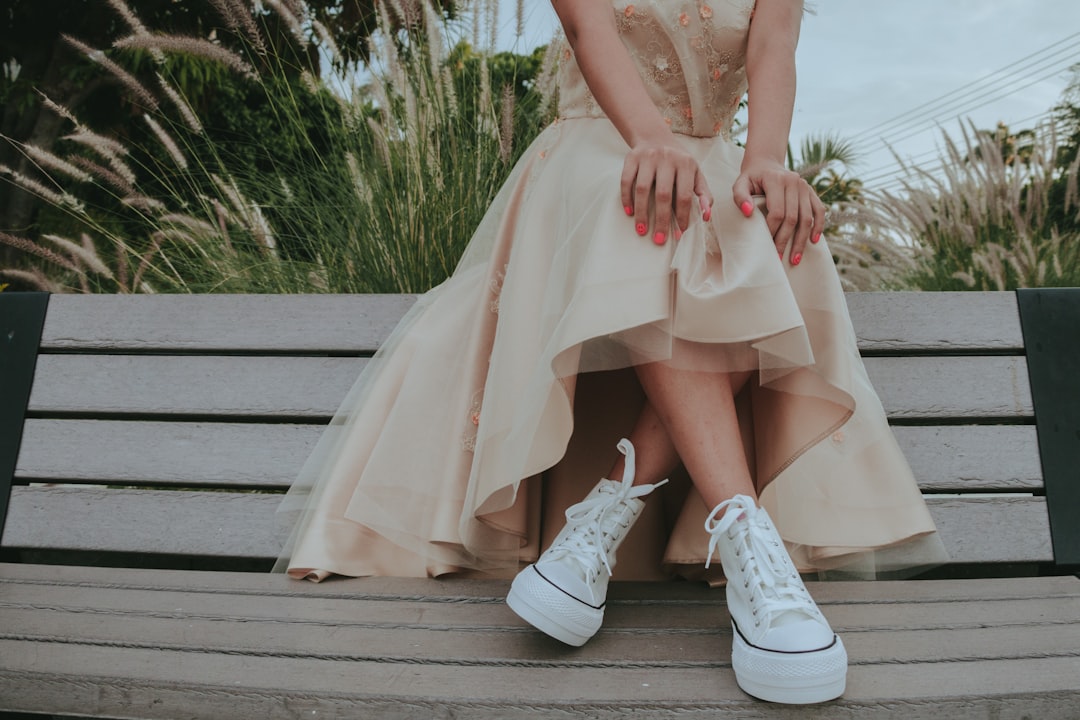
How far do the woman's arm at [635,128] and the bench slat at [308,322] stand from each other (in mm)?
532

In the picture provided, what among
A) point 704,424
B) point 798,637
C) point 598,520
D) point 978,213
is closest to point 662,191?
point 704,424

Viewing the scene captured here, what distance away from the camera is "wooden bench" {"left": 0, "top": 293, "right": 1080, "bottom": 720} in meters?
0.75

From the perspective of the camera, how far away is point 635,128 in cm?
107

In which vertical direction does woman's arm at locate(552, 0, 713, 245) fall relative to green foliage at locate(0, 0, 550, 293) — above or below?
above

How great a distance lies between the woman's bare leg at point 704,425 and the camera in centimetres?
91

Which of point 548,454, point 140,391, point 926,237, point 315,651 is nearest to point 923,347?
point 548,454

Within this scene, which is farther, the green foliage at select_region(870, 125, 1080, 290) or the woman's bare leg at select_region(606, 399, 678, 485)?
the green foliage at select_region(870, 125, 1080, 290)

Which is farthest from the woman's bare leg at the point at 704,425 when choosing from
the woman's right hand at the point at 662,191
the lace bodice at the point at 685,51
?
the lace bodice at the point at 685,51

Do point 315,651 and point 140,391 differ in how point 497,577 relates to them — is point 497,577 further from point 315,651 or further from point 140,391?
point 140,391

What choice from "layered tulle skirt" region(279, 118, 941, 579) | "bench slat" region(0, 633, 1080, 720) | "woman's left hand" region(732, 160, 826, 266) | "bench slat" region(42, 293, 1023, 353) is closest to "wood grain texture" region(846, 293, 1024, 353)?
"bench slat" region(42, 293, 1023, 353)

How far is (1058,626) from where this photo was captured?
0.91 m

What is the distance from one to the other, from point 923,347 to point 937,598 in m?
0.53

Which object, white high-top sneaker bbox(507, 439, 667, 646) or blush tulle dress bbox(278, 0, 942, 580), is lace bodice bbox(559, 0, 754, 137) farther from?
white high-top sneaker bbox(507, 439, 667, 646)

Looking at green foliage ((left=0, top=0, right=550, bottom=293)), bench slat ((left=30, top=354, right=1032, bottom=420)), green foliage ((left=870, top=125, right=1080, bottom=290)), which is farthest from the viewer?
green foliage ((left=870, top=125, right=1080, bottom=290))
